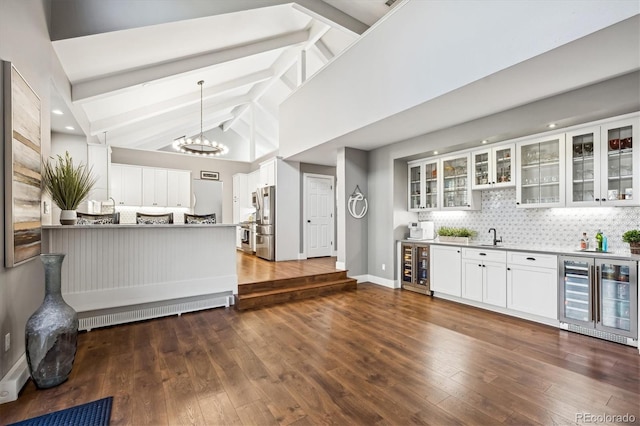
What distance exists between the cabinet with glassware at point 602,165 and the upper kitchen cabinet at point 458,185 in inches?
47.2

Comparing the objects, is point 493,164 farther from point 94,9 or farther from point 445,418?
point 94,9

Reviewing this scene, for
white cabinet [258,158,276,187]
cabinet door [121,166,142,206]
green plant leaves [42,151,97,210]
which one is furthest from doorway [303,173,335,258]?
green plant leaves [42,151,97,210]

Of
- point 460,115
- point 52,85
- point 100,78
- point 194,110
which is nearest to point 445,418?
point 460,115

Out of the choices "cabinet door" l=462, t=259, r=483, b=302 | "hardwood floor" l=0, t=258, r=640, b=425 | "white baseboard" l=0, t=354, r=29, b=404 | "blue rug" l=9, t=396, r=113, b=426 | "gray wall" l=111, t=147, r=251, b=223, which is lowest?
"hardwood floor" l=0, t=258, r=640, b=425

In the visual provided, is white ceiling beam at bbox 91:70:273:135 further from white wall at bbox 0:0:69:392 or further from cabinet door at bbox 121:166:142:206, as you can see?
white wall at bbox 0:0:69:392

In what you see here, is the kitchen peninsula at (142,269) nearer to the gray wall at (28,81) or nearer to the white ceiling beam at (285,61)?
the gray wall at (28,81)

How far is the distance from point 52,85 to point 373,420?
4.38m

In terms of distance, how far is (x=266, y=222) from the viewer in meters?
6.80

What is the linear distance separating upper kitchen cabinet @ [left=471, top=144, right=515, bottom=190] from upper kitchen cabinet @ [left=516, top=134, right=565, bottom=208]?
119 millimetres

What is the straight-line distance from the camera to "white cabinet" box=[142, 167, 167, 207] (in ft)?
24.7

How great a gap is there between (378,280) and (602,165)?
355 centimetres

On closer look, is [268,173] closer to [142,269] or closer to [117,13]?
[142,269]

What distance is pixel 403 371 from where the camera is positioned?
7.73 feet

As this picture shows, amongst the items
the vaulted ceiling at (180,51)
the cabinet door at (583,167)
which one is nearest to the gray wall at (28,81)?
the vaulted ceiling at (180,51)
